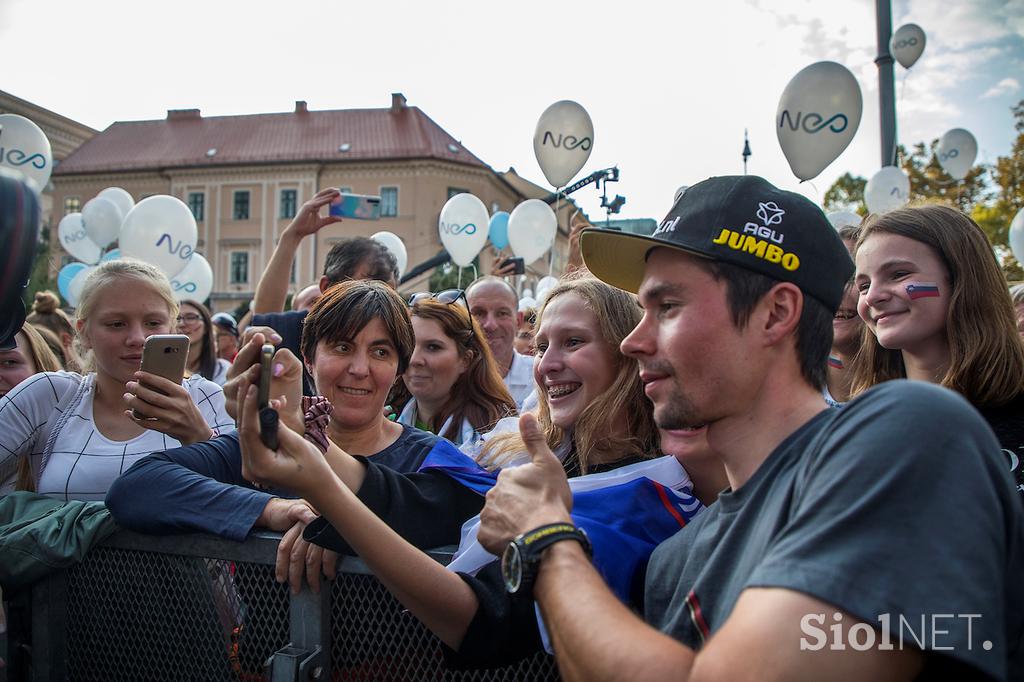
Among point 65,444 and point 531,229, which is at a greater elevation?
point 531,229

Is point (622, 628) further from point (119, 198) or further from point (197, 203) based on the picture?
point (197, 203)

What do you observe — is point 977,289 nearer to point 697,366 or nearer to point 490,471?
point 697,366

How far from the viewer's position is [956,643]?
90 centimetres

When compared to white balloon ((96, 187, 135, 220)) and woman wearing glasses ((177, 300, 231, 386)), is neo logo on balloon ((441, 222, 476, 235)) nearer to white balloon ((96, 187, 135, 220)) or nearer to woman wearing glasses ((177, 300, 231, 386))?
white balloon ((96, 187, 135, 220))

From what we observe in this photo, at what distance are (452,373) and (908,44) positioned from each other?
32.7 feet

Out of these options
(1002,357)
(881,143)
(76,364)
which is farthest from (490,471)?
→ (881,143)

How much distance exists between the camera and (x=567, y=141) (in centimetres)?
841

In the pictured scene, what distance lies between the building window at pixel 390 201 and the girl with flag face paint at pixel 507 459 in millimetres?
36297

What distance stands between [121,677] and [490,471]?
120 cm

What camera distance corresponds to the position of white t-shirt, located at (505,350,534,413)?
489 cm

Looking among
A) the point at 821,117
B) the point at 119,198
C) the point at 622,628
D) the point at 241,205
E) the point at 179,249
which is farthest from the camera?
the point at 241,205

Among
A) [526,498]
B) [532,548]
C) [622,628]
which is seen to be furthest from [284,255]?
[622,628]

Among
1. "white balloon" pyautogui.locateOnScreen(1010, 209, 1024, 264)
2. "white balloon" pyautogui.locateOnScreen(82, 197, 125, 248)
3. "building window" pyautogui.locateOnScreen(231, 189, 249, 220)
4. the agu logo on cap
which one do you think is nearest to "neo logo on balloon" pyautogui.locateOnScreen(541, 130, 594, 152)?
"white balloon" pyautogui.locateOnScreen(1010, 209, 1024, 264)

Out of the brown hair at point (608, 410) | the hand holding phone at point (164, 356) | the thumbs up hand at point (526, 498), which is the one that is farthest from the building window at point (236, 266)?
the thumbs up hand at point (526, 498)
